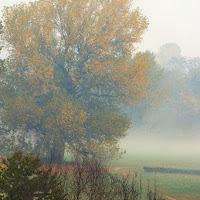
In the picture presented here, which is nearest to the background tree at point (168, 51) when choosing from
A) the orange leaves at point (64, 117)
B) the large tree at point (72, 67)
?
the large tree at point (72, 67)

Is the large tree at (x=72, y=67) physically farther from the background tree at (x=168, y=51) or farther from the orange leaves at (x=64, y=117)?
→ the background tree at (x=168, y=51)

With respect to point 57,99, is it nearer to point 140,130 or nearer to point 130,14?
point 130,14

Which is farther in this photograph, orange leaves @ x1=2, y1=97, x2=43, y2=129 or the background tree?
the background tree

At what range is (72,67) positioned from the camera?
27562 mm

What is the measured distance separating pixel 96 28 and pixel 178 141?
160 feet

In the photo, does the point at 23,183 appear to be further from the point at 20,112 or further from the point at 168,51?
the point at 168,51

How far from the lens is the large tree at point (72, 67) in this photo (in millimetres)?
23531

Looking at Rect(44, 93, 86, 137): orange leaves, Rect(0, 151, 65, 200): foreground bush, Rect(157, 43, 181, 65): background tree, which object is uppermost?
Rect(157, 43, 181, 65): background tree

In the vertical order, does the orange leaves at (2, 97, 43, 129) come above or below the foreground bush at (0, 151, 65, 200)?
above

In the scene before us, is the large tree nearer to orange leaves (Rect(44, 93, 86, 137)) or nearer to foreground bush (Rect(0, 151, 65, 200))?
orange leaves (Rect(44, 93, 86, 137))

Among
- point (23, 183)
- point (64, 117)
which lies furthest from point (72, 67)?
point (23, 183)

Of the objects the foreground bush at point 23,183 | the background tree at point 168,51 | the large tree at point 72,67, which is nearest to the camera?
the foreground bush at point 23,183

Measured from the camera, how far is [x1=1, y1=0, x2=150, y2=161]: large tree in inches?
Answer: 926

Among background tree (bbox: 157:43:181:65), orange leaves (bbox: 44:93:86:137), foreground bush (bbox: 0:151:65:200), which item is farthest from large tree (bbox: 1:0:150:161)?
background tree (bbox: 157:43:181:65)
